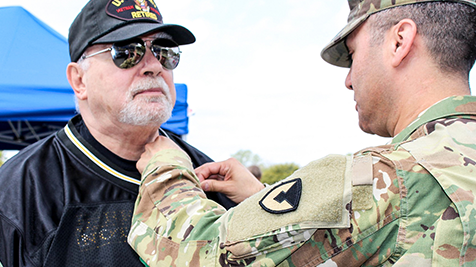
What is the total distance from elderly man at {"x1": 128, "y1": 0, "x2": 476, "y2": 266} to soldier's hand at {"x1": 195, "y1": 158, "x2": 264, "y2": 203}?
0.37 meters

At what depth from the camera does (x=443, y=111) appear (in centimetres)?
126

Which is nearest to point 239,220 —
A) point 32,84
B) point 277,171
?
point 32,84

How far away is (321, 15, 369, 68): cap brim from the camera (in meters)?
1.53

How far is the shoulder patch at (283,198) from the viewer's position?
1.11 metres

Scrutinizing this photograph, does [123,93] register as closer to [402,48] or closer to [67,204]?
[67,204]

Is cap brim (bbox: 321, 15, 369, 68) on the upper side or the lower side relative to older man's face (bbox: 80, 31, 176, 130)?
upper

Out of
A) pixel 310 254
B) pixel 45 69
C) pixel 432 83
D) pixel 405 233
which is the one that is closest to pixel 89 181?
pixel 310 254

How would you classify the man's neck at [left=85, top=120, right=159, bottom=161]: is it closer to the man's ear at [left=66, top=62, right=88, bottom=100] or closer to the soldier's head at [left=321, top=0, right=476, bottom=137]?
the man's ear at [left=66, top=62, right=88, bottom=100]

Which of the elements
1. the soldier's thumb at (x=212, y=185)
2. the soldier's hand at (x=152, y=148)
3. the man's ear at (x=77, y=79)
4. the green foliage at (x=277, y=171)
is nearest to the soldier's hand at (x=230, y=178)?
the soldier's thumb at (x=212, y=185)

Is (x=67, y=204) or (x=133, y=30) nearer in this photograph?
(x=67, y=204)

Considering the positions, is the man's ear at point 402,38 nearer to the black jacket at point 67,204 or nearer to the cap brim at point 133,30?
the cap brim at point 133,30

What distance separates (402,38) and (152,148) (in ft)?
3.94

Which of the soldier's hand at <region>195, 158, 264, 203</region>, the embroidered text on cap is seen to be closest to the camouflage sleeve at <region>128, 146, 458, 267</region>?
the soldier's hand at <region>195, 158, 264, 203</region>

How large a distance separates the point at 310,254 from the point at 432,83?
0.79 m
